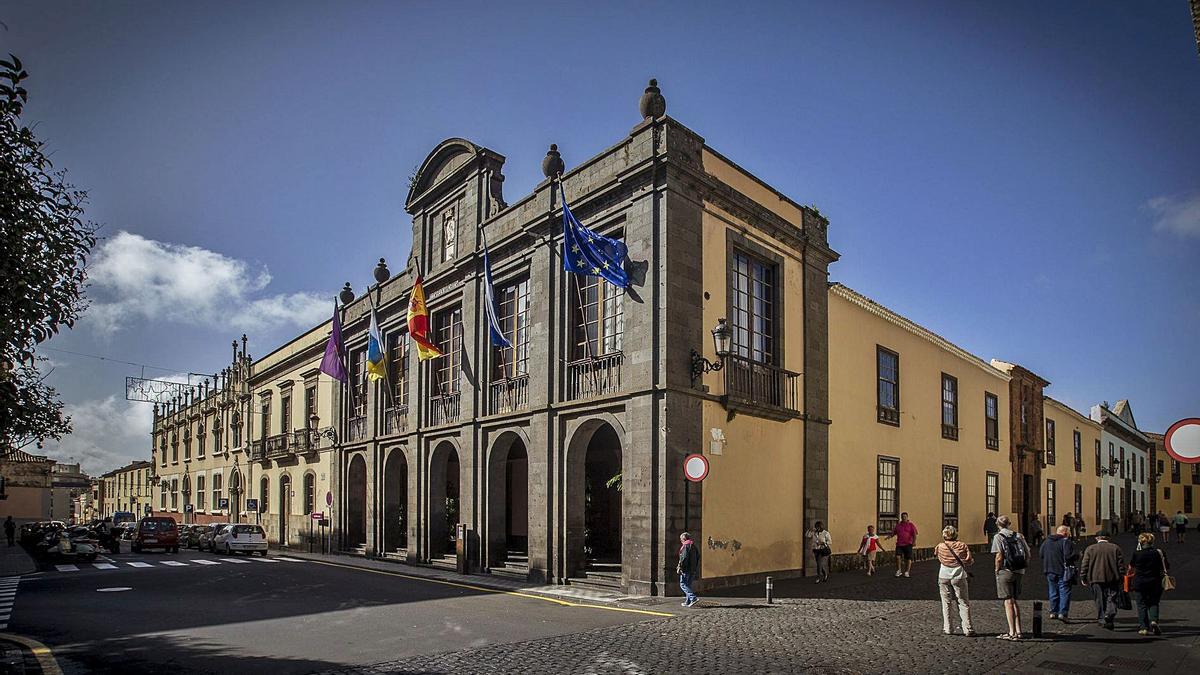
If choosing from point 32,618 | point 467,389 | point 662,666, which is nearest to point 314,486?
point 467,389

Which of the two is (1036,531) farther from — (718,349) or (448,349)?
(448,349)

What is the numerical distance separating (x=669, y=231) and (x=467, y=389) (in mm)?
9107

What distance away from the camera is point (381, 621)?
1366 cm

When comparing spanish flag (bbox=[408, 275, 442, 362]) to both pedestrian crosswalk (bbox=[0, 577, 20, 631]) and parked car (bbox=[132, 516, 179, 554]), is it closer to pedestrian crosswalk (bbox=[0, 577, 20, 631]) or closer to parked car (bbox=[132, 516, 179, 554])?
pedestrian crosswalk (bbox=[0, 577, 20, 631])

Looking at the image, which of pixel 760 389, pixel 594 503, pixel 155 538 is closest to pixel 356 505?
pixel 155 538

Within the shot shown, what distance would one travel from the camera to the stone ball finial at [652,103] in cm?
1762

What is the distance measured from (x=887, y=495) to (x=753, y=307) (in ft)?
27.6

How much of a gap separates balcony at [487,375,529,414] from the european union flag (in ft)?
15.5

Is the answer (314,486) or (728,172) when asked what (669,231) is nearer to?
(728,172)

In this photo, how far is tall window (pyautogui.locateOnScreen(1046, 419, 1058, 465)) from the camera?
37312mm

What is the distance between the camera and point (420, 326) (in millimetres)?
24312

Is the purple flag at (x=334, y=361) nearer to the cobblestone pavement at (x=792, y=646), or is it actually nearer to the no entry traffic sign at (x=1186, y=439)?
the cobblestone pavement at (x=792, y=646)

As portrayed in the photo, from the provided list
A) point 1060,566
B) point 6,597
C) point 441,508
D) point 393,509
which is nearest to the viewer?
point 1060,566

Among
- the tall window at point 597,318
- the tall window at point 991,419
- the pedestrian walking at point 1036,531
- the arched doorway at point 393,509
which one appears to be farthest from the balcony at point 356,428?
the pedestrian walking at point 1036,531
